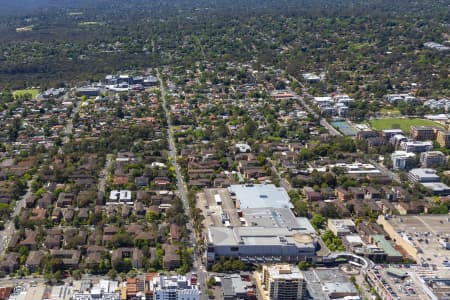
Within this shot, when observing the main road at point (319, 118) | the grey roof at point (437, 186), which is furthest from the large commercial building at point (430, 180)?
the main road at point (319, 118)

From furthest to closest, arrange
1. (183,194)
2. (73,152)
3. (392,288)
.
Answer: (73,152) < (183,194) < (392,288)

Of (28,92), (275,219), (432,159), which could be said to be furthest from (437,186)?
(28,92)

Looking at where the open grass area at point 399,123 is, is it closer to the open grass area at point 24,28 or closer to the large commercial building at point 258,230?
the large commercial building at point 258,230

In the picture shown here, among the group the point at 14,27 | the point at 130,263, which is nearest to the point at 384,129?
the point at 130,263

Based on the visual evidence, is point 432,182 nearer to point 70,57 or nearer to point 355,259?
point 355,259

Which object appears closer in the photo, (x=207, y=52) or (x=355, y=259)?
(x=355, y=259)

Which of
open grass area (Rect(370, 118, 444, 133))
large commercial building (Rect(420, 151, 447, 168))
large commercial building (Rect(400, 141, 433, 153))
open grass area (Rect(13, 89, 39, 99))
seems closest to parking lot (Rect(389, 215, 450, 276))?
large commercial building (Rect(420, 151, 447, 168))

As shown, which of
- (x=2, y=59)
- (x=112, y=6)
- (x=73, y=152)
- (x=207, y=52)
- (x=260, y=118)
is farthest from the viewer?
(x=112, y=6)
